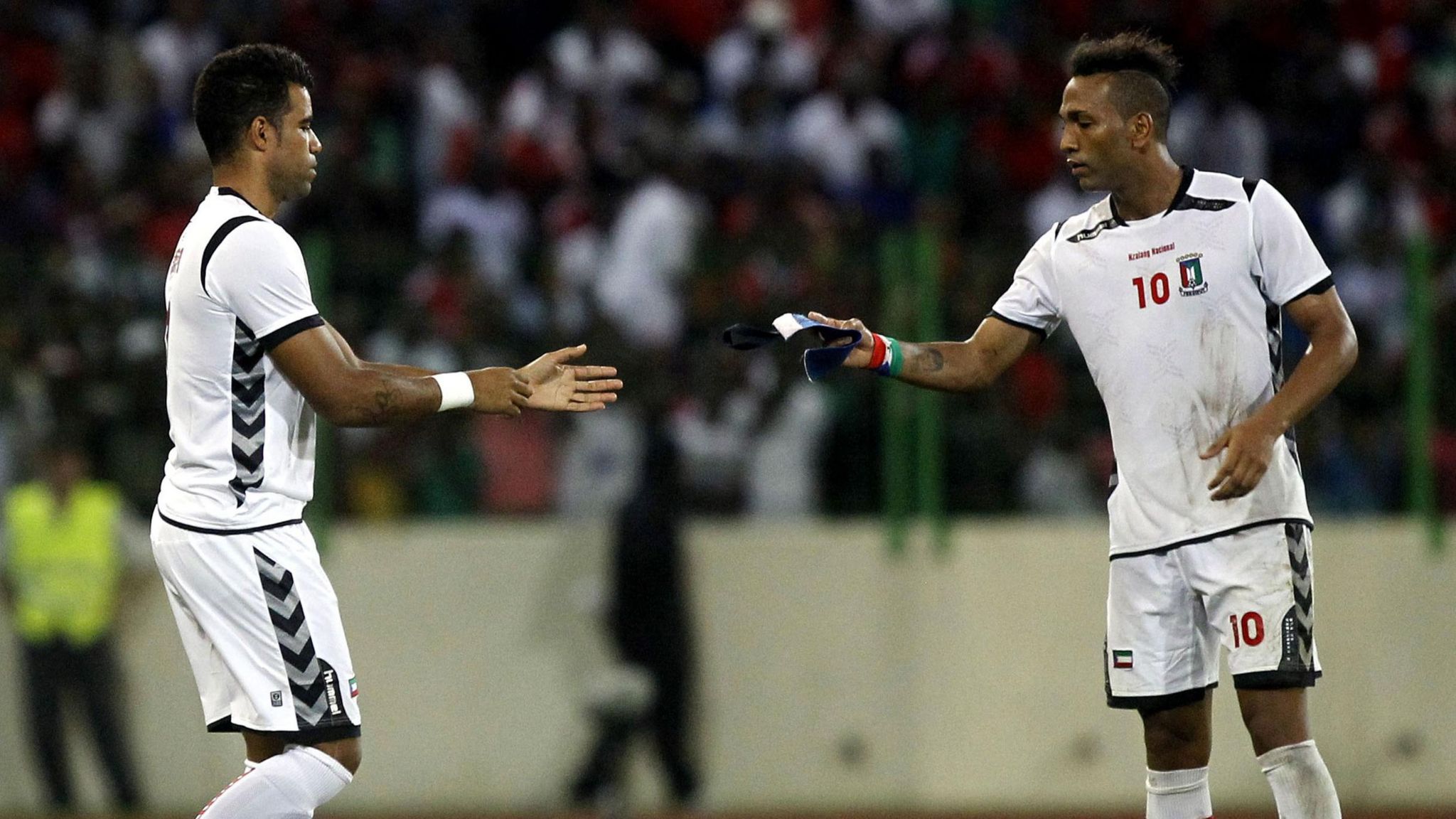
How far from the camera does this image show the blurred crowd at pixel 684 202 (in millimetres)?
10320

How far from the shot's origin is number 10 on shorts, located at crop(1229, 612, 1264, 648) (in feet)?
18.2

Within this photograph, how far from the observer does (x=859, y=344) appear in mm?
5887

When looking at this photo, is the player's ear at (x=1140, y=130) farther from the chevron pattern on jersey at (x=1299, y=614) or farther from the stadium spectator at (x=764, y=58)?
the stadium spectator at (x=764, y=58)

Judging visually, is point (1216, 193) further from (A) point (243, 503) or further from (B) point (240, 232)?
(A) point (243, 503)

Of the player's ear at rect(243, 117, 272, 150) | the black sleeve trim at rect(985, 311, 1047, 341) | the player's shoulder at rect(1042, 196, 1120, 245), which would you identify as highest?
the player's ear at rect(243, 117, 272, 150)

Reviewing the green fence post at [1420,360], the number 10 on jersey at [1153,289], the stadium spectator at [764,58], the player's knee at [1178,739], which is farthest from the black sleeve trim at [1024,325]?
the stadium spectator at [764,58]

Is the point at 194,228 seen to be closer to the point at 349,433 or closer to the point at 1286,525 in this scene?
the point at 1286,525

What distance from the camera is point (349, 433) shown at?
10477 millimetres

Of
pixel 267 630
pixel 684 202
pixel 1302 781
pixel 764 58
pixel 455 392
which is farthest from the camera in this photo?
pixel 764 58

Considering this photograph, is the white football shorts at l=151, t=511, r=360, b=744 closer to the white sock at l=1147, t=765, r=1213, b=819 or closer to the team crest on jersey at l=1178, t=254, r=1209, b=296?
the white sock at l=1147, t=765, r=1213, b=819

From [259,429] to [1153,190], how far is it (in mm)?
2624

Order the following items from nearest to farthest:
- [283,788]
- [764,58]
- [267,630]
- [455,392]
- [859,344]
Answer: [283,788] → [267,630] → [455,392] → [859,344] → [764,58]

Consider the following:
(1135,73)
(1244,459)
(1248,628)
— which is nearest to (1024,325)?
(1135,73)

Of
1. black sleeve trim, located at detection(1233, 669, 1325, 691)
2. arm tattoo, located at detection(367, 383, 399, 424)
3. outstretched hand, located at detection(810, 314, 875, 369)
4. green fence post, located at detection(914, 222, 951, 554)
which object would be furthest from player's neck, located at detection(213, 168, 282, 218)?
green fence post, located at detection(914, 222, 951, 554)
